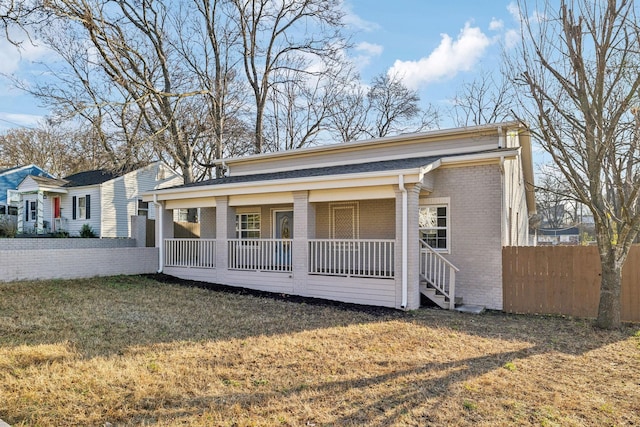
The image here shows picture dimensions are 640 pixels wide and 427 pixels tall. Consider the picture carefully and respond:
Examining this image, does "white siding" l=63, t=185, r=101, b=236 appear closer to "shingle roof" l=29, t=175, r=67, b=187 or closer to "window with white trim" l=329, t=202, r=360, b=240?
"shingle roof" l=29, t=175, r=67, b=187

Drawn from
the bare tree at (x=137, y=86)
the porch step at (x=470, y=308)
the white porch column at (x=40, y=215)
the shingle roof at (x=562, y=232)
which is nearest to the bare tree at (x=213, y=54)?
the bare tree at (x=137, y=86)

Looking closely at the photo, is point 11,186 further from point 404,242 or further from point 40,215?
point 404,242

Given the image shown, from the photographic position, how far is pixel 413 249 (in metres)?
9.55

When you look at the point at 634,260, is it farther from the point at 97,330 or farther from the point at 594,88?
the point at 97,330

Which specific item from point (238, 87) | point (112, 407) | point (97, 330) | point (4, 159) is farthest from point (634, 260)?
point (4, 159)

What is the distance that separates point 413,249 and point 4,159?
129 ft

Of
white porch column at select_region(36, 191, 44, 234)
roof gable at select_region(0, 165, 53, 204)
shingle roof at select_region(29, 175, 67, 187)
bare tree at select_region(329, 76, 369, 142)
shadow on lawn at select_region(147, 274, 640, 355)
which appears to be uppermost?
bare tree at select_region(329, 76, 369, 142)

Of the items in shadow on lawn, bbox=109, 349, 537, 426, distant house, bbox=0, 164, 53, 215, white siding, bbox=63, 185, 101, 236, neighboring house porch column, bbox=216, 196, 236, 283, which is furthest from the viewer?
distant house, bbox=0, 164, 53, 215

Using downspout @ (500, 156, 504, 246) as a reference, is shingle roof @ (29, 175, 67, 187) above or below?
above

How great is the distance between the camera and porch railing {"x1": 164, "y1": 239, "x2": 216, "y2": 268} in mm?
13164

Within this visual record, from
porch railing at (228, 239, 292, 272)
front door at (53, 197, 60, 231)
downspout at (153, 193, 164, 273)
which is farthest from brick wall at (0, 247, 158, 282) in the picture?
front door at (53, 197, 60, 231)

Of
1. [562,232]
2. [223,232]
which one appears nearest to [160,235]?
[223,232]

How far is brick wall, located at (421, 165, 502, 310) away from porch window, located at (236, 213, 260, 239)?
6.86m

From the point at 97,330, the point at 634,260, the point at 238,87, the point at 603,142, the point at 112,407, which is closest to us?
the point at 112,407
